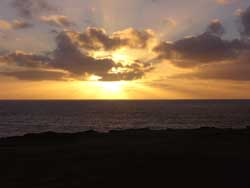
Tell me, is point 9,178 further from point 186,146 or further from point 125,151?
point 186,146

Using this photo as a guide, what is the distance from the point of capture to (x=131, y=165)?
1630 centimetres

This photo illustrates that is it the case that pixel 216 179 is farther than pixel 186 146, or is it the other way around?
pixel 186 146

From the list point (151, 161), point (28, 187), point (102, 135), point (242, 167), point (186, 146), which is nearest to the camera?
point (28, 187)

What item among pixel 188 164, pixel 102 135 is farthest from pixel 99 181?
pixel 102 135

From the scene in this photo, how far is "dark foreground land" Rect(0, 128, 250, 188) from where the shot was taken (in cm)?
1385

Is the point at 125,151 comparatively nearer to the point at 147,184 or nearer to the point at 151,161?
the point at 151,161

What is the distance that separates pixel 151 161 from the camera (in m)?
17.0

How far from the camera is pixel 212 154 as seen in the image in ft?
61.4

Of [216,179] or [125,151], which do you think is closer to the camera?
[216,179]

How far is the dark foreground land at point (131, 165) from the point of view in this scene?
45.4 feet

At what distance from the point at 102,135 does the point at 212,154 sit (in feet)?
40.2

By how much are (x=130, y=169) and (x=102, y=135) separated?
13245 millimetres

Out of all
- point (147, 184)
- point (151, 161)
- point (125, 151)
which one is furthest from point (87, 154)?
point (147, 184)

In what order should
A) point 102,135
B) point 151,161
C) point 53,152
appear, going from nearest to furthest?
point 151,161
point 53,152
point 102,135
